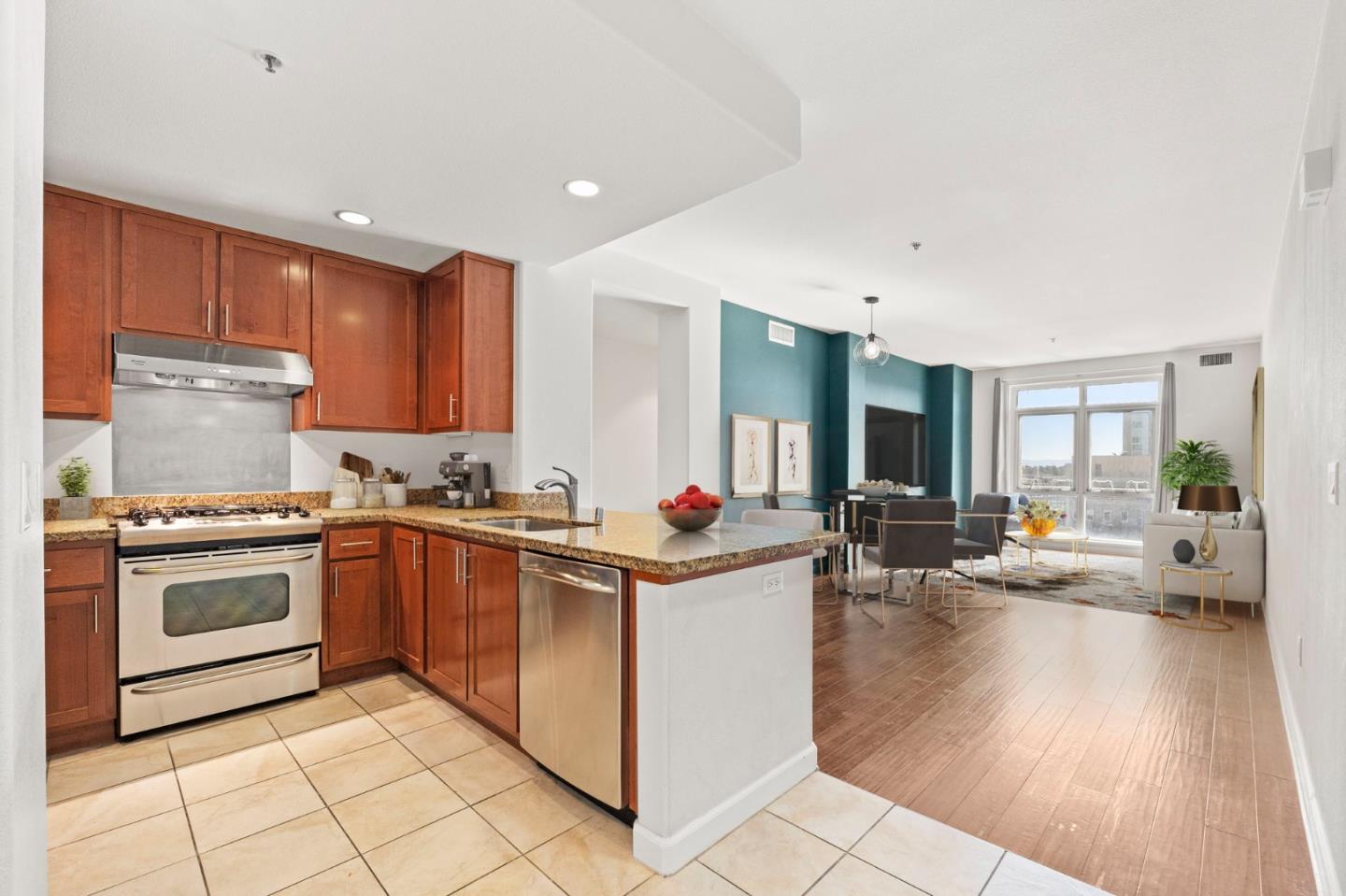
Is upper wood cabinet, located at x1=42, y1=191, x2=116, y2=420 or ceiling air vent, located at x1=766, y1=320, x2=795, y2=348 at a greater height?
ceiling air vent, located at x1=766, y1=320, x2=795, y2=348

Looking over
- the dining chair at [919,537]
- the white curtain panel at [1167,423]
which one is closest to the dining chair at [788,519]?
the dining chair at [919,537]

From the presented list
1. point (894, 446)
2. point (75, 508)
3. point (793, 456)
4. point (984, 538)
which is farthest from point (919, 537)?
point (75, 508)

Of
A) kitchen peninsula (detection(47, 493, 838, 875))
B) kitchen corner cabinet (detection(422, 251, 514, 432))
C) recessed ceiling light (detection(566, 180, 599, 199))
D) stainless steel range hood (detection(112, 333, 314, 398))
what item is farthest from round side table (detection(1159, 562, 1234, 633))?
stainless steel range hood (detection(112, 333, 314, 398))

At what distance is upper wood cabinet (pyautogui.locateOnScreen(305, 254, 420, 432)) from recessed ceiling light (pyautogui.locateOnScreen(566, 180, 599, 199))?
1.70 meters

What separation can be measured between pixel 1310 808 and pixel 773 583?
1.91m

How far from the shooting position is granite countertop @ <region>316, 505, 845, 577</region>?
1856 mm

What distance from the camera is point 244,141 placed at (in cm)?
226

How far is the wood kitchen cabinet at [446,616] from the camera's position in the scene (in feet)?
9.11

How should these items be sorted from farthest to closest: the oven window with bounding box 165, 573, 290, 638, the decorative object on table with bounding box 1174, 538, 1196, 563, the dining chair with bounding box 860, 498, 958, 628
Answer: the decorative object on table with bounding box 1174, 538, 1196, 563 < the dining chair with bounding box 860, 498, 958, 628 < the oven window with bounding box 165, 573, 290, 638

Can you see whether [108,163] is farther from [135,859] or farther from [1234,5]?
[1234,5]

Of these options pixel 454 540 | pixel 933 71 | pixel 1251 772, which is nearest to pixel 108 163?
pixel 454 540

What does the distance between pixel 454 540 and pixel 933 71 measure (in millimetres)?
2778

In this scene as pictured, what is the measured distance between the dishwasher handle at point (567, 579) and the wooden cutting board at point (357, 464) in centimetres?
205

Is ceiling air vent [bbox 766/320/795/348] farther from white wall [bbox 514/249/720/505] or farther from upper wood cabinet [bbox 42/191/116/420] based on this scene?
upper wood cabinet [bbox 42/191/116/420]
